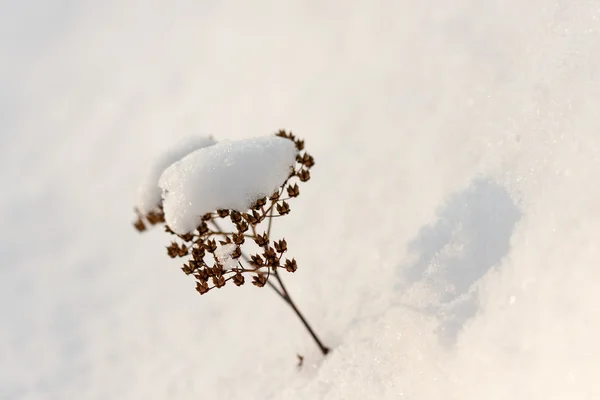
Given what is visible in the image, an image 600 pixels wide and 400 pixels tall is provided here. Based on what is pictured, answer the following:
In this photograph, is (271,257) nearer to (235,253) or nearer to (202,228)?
(235,253)

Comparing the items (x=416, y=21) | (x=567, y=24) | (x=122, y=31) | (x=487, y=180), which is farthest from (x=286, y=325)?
(x=122, y=31)

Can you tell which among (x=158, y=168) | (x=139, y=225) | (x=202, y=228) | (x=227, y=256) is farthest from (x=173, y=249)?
(x=139, y=225)

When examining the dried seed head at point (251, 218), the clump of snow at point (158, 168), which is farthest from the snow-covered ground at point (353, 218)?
the clump of snow at point (158, 168)

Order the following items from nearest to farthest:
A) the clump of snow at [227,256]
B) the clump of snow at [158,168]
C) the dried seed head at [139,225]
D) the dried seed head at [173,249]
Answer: the clump of snow at [227,256]
the dried seed head at [173,249]
the clump of snow at [158,168]
the dried seed head at [139,225]

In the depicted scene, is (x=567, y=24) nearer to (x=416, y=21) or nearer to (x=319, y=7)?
(x=416, y=21)

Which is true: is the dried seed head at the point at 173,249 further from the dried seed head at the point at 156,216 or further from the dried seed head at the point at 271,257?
the dried seed head at the point at 271,257
